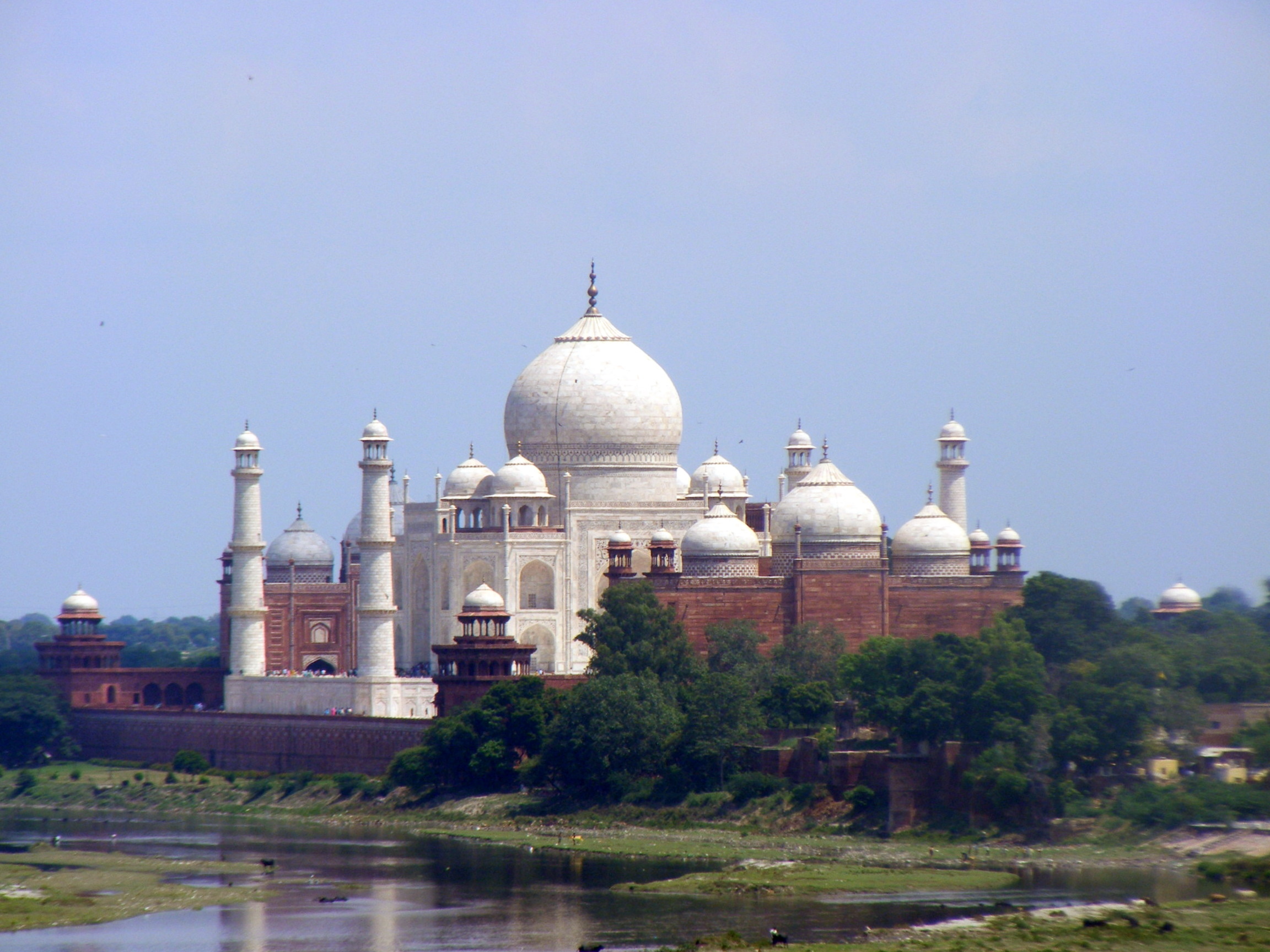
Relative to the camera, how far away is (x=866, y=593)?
68.9 m

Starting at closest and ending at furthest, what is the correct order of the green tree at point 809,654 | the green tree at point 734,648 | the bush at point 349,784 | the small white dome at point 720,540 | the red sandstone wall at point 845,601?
the green tree at point 809,654 < the green tree at point 734,648 < the bush at point 349,784 < the red sandstone wall at point 845,601 < the small white dome at point 720,540

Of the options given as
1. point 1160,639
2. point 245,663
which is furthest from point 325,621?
point 1160,639

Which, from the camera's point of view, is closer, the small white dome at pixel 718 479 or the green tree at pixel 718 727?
the green tree at pixel 718 727

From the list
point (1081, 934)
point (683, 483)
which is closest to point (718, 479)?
point (683, 483)

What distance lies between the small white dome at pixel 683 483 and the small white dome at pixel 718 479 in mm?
147

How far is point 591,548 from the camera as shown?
235 ft

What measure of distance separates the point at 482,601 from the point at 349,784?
5.29 metres

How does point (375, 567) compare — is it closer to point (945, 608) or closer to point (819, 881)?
point (945, 608)

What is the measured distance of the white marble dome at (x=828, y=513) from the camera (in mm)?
70062

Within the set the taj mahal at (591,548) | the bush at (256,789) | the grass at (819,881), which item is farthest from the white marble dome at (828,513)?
the grass at (819,881)

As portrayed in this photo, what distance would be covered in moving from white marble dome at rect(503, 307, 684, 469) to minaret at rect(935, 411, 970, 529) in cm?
732

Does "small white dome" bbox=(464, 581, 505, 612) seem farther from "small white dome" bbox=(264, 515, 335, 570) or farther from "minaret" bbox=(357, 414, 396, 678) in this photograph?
"small white dome" bbox=(264, 515, 335, 570)

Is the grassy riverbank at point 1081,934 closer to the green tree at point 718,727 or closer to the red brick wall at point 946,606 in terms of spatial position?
the green tree at point 718,727

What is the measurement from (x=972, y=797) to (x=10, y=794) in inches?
1076
